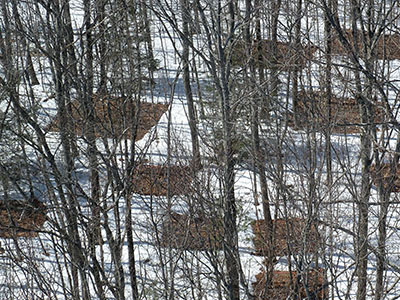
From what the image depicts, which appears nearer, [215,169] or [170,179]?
[215,169]

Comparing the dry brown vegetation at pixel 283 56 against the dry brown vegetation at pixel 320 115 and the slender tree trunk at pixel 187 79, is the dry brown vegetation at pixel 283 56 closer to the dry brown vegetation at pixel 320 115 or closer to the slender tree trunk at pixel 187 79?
the dry brown vegetation at pixel 320 115

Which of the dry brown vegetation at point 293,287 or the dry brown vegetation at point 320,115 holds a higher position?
the dry brown vegetation at point 320,115

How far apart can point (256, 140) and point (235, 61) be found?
5.40m

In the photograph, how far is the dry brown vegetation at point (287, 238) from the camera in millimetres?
8492

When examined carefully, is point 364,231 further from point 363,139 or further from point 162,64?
point 162,64

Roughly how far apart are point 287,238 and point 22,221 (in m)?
10.0

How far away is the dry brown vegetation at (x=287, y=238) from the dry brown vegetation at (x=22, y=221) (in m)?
3.60

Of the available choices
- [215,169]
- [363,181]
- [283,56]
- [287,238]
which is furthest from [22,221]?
[287,238]

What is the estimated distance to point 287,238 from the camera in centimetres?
861

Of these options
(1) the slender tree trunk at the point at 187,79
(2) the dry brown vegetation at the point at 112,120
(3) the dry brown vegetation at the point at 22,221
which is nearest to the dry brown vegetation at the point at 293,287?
(1) the slender tree trunk at the point at 187,79

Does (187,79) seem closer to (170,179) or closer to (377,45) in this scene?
(170,179)

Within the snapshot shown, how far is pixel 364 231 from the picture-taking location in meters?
10.3

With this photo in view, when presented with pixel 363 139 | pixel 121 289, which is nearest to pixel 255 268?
pixel 363 139

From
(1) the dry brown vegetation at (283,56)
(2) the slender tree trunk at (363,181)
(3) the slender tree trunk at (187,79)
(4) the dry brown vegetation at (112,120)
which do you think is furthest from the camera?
(4) the dry brown vegetation at (112,120)
